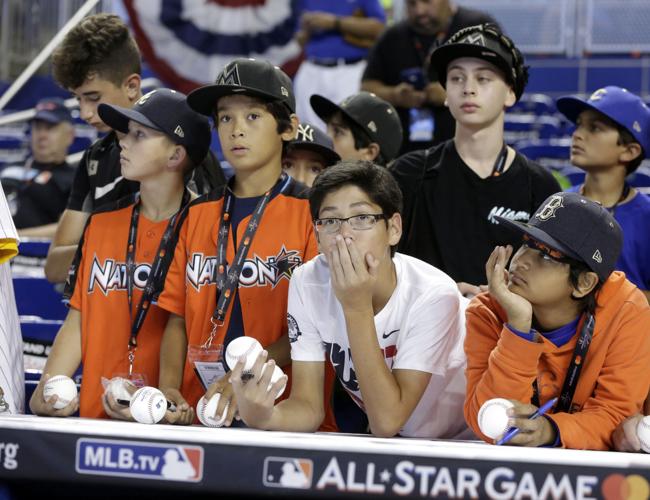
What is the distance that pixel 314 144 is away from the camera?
4.30 metres

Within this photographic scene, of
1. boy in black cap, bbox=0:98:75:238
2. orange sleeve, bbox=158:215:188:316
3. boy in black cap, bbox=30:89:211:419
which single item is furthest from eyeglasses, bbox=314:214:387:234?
boy in black cap, bbox=0:98:75:238

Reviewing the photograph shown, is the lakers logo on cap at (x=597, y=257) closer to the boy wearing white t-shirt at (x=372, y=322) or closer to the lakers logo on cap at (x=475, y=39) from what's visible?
the boy wearing white t-shirt at (x=372, y=322)

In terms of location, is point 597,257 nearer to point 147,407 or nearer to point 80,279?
point 147,407

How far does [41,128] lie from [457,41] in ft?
14.5

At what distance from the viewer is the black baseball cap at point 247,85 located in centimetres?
352

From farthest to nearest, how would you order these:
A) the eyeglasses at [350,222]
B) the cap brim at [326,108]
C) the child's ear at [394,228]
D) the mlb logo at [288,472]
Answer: the cap brim at [326,108] < the child's ear at [394,228] < the eyeglasses at [350,222] < the mlb logo at [288,472]

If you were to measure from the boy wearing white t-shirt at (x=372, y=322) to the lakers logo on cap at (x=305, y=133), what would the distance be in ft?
4.01

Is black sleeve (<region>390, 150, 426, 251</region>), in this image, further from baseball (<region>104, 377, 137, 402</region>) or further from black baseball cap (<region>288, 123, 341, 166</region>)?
baseball (<region>104, 377, 137, 402</region>)

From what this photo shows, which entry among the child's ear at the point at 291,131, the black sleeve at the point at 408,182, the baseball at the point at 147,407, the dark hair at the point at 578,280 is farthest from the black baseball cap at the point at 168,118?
the dark hair at the point at 578,280

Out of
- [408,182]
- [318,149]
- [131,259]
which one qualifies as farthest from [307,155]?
[131,259]

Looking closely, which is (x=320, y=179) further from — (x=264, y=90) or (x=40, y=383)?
(x=40, y=383)

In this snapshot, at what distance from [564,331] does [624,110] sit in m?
1.68

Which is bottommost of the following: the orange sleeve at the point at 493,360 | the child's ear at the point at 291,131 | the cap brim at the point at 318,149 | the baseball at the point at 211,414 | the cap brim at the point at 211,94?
the baseball at the point at 211,414

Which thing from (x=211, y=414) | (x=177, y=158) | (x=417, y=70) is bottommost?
(x=211, y=414)
